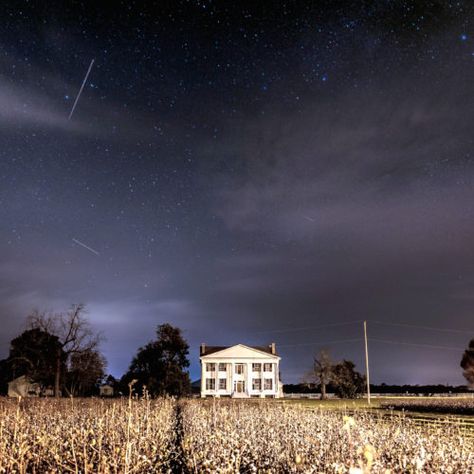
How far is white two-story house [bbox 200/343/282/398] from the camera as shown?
66625 millimetres

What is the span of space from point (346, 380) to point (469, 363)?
2605 cm

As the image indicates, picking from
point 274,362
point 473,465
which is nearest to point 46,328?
point 274,362

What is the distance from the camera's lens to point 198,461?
30.2 ft

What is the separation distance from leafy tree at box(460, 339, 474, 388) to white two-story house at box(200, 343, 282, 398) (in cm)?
3027

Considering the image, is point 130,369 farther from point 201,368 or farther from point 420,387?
point 420,387

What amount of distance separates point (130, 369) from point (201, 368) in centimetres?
2857

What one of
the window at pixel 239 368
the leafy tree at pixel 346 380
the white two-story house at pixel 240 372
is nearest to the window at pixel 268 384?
the white two-story house at pixel 240 372

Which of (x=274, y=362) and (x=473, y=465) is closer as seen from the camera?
(x=473, y=465)

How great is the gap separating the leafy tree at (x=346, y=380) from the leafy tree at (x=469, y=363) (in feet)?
69.4

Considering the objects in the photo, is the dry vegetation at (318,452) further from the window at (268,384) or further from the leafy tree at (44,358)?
the window at (268,384)

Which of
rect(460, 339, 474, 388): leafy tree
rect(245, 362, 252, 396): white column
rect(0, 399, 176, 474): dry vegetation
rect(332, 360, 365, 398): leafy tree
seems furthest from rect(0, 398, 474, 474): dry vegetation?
rect(460, 339, 474, 388): leafy tree

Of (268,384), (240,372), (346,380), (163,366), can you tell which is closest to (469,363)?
(346,380)

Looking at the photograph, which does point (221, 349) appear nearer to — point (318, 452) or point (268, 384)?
point (268, 384)

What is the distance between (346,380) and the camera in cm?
6147
